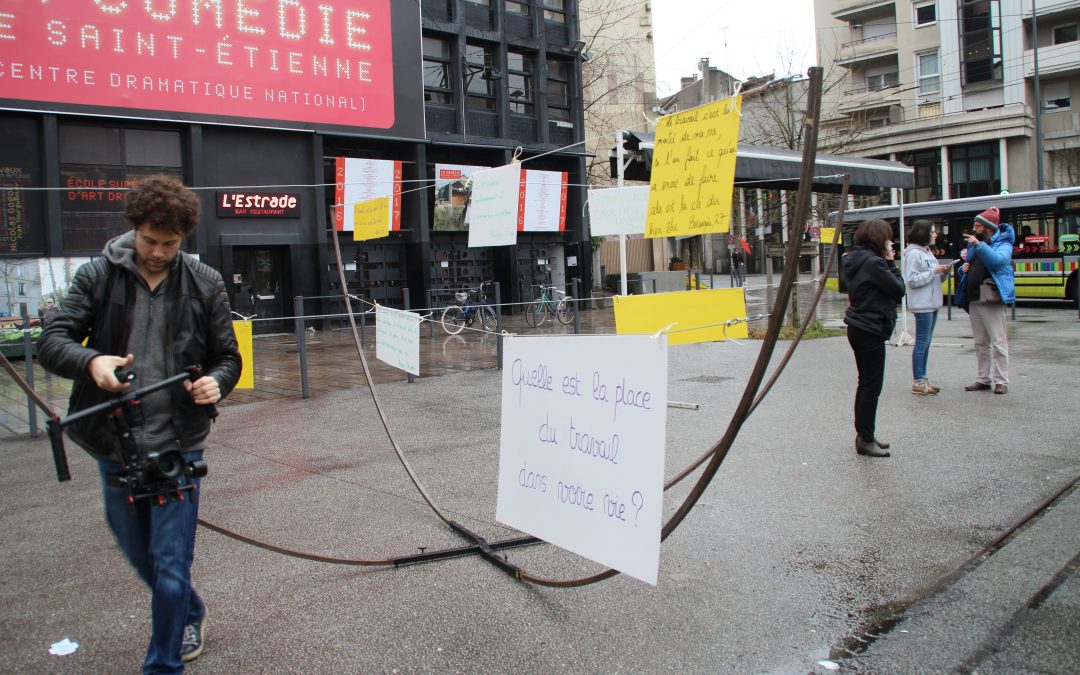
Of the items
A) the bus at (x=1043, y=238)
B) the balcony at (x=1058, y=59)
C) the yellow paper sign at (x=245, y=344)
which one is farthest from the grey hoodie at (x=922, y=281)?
the balcony at (x=1058, y=59)

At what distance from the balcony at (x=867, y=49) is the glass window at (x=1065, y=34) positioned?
694 cm

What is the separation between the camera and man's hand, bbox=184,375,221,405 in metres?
2.76

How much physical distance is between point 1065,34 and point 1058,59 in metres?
1.76

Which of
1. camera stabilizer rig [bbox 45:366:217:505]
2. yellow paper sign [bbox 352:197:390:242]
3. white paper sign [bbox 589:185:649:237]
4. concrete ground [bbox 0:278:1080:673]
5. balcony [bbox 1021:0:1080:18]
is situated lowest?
concrete ground [bbox 0:278:1080:673]

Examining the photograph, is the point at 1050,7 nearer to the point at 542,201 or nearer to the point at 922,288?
the point at 542,201

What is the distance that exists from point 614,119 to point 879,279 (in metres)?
35.5

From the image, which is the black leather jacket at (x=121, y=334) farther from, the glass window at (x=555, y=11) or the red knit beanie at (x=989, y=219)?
the glass window at (x=555, y=11)

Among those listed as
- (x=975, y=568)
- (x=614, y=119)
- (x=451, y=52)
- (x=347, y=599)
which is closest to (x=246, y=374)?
(x=347, y=599)

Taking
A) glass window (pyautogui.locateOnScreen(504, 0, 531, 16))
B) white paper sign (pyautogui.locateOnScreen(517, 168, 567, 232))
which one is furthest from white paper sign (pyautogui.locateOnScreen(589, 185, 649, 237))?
glass window (pyautogui.locateOnScreen(504, 0, 531, 16))

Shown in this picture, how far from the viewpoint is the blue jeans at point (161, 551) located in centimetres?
269

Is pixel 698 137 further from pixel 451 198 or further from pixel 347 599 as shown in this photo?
pixel 451 198

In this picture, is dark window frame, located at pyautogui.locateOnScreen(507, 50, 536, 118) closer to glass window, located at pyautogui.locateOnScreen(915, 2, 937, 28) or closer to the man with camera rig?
glass window, located at pyautogui.locateOnScreen(915, 2, 937, 28)

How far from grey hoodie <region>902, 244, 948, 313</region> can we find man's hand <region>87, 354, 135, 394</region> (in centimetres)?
745

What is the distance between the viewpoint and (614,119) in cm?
3997
